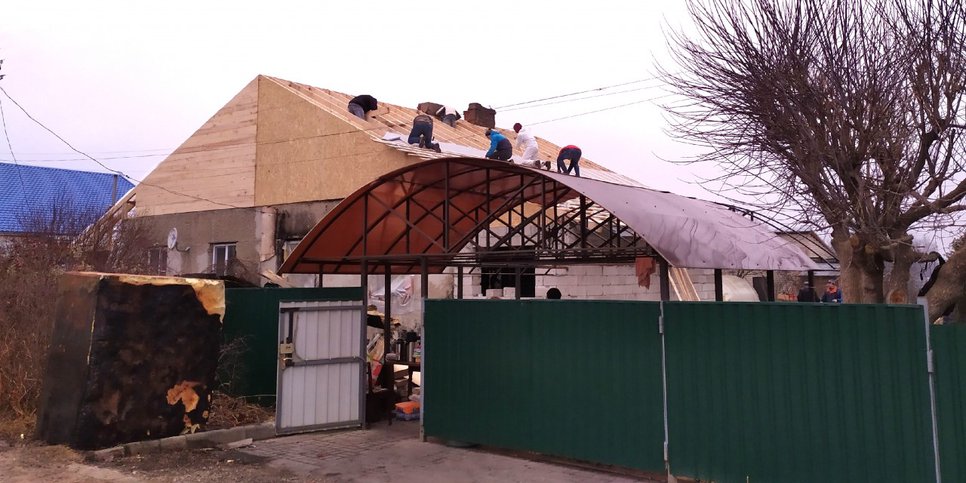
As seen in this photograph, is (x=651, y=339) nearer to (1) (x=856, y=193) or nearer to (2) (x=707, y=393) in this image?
(2) (x=707, y=393)

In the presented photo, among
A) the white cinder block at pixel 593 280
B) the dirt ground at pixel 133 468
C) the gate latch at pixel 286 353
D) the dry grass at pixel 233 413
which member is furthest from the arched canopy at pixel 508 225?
the white cinder block at pixel 593 280

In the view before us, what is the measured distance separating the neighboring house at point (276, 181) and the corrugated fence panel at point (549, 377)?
7.48 metres

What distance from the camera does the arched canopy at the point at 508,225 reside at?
9703mm

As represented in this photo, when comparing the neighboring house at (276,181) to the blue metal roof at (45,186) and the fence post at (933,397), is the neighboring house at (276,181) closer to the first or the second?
the fence post at (933,397)

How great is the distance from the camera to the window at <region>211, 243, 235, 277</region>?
2245 centimetres

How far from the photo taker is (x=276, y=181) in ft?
71.6

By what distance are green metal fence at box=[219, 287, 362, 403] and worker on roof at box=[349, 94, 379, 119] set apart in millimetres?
10421

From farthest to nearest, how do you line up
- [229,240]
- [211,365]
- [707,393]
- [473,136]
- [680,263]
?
1. [473,136]
2. [229,240]
3. [211,365]
4. [680,263]
5. [707,393]

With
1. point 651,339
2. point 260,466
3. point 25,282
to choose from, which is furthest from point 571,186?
point 25,282

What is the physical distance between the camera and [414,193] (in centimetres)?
1165

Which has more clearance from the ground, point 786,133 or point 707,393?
point 786,133

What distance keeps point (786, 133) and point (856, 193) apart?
42.9 inches

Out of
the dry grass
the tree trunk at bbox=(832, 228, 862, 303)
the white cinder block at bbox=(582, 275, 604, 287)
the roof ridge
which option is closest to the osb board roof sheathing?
the roof ridge

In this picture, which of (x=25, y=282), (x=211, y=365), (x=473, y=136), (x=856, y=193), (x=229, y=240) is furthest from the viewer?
(x=473, y=136)
